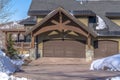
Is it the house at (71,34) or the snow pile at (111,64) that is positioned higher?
the house at (71,34)

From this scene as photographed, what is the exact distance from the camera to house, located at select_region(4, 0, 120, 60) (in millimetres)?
32562

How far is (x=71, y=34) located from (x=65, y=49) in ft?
5.13

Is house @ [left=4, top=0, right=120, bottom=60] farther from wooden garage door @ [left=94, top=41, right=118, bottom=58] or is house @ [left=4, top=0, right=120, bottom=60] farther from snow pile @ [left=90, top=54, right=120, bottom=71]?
snow pile @ [left=90, top=54, right=120, bottom=71]

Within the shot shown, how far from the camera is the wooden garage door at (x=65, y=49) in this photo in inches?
1328

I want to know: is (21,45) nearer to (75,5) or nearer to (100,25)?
(75,5)

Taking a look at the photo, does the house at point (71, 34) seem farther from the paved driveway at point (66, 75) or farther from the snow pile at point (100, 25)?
the paved driveway at point (66, 75)

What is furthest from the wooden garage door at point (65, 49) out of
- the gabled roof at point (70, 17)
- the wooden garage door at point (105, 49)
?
the gabled roof at point (70, 17)

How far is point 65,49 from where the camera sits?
33719mm

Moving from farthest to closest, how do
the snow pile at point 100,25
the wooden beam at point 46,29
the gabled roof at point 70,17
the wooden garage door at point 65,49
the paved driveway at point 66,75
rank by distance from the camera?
the snow pile at point 100,25 < the wooden garage door at point 65,49 < the wooden beam at point 46,29 < the gabled roof at point 70,17 < the paved driveway at point 66,75

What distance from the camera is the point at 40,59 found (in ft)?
107

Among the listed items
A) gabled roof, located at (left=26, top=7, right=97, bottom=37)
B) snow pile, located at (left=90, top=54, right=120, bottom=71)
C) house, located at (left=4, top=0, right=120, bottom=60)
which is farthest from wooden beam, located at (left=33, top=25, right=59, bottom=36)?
snow pile, located at (left=90, top=54, right=120, bottom=71)

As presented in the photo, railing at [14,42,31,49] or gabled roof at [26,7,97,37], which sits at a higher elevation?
gabled roof at [26,7,97,37]

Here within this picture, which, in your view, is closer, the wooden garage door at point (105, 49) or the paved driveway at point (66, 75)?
the paved driveway at point (66, 75)

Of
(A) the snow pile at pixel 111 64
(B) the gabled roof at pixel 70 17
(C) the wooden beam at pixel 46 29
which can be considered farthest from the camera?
(C) the wooden beam at pixel 46 29
